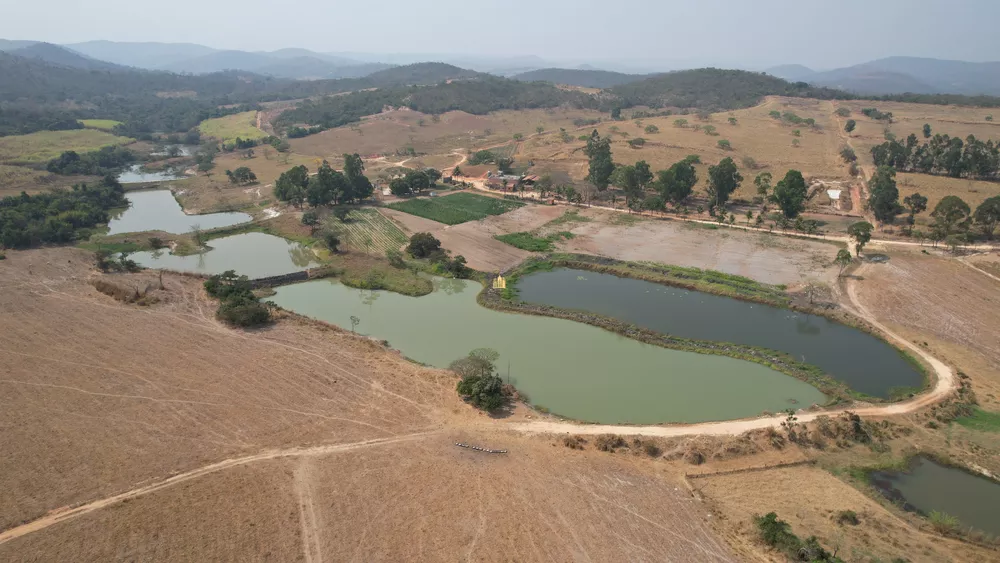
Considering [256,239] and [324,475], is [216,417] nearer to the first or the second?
[324,475]

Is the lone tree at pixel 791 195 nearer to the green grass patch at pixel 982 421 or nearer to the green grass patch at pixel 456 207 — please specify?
the green grass patch at pixel 456 207

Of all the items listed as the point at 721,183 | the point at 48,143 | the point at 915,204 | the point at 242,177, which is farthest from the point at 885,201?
the point at 48,143

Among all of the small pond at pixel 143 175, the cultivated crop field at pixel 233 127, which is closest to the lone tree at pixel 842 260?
the small pond at pixel 143 175

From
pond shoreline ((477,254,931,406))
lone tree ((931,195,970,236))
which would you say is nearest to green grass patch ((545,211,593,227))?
pond shoreline ((477,254,931,406))

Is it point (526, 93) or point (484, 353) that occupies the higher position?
point (526, 93)

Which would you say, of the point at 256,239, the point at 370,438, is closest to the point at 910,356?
the point at 370,438
